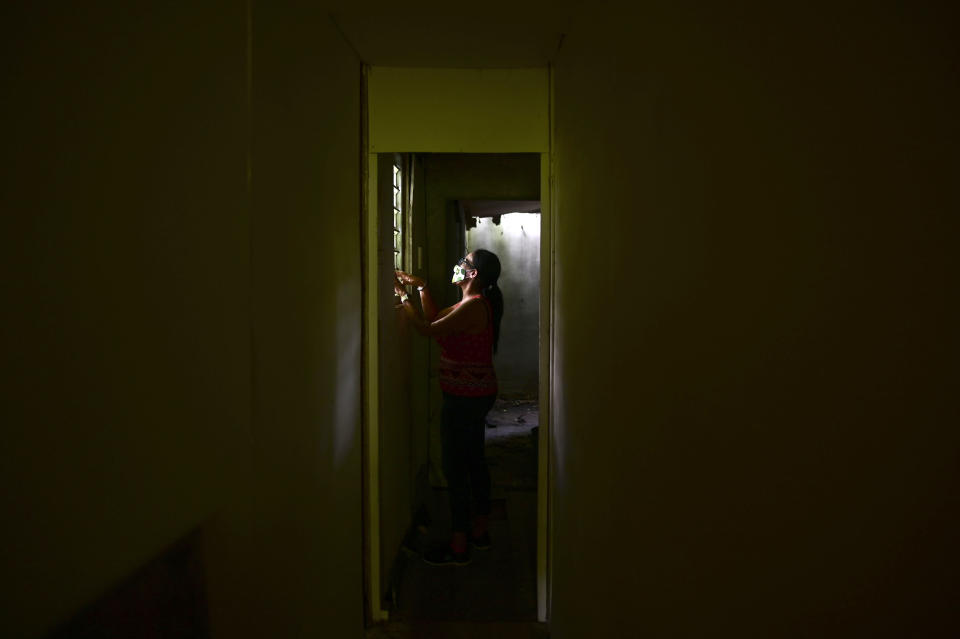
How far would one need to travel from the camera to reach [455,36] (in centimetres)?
198

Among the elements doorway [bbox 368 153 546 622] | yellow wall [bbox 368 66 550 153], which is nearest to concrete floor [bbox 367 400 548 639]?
doorway [bbox 368 153 546 622]

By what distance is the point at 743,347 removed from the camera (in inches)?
26.2

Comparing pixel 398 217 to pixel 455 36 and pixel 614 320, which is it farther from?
pixel 614 320

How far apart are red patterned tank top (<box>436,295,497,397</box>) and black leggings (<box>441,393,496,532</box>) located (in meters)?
0.05

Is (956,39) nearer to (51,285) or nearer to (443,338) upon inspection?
(51,285)

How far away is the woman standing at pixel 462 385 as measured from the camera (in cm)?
296

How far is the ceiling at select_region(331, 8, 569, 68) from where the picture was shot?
179 cm

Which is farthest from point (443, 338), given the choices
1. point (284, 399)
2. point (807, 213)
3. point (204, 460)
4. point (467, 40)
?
point (807, 213)

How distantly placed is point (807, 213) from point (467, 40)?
176 cm

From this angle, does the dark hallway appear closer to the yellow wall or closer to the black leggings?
the yellow wall

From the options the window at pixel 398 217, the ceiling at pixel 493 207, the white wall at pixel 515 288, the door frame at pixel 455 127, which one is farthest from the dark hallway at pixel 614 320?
the white wall at pixel 515 288

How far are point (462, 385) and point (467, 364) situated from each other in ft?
0.37

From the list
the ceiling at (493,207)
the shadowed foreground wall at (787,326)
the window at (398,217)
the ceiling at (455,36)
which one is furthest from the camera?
the ceiling at (493,207)

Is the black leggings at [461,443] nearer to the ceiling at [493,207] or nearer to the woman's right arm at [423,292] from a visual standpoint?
the woman's right arm at [423,292]
